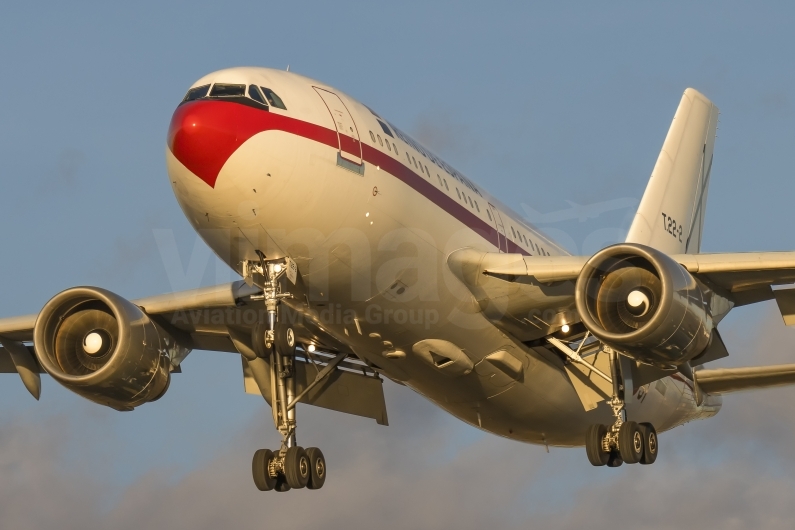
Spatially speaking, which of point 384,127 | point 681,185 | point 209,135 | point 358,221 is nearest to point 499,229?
point 384,127

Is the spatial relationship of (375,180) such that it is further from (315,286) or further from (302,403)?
(302,403)

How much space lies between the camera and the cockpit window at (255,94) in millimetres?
23453

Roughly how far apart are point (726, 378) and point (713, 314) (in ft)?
19.0

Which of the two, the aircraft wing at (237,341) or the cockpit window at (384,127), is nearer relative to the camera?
the cockpit window at (384,127)

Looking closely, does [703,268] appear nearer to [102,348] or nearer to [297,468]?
[297,468]

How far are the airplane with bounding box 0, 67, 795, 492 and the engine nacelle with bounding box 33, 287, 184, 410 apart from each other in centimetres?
4

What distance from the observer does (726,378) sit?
104 feet

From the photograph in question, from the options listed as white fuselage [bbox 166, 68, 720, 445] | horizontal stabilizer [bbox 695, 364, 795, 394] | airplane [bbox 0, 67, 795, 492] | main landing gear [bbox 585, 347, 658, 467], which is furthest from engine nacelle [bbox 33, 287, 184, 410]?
horizontal stabilizer [bbox 695, 364, 795, 394]

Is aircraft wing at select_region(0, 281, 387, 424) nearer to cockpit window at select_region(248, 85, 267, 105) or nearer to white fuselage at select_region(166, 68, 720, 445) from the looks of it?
white fuselage at select_region(166, 68, 720, 445)

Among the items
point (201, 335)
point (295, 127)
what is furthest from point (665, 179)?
point (295, 127)

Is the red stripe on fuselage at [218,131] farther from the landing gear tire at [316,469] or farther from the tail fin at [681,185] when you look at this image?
the tail fin at [681,185]

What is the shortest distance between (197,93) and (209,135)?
147 cm

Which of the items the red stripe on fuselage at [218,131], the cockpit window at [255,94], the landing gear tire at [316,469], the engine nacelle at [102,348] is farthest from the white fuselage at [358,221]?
the engine nacelle at [102,348]

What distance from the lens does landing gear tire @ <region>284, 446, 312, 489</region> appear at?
92.9 feet
